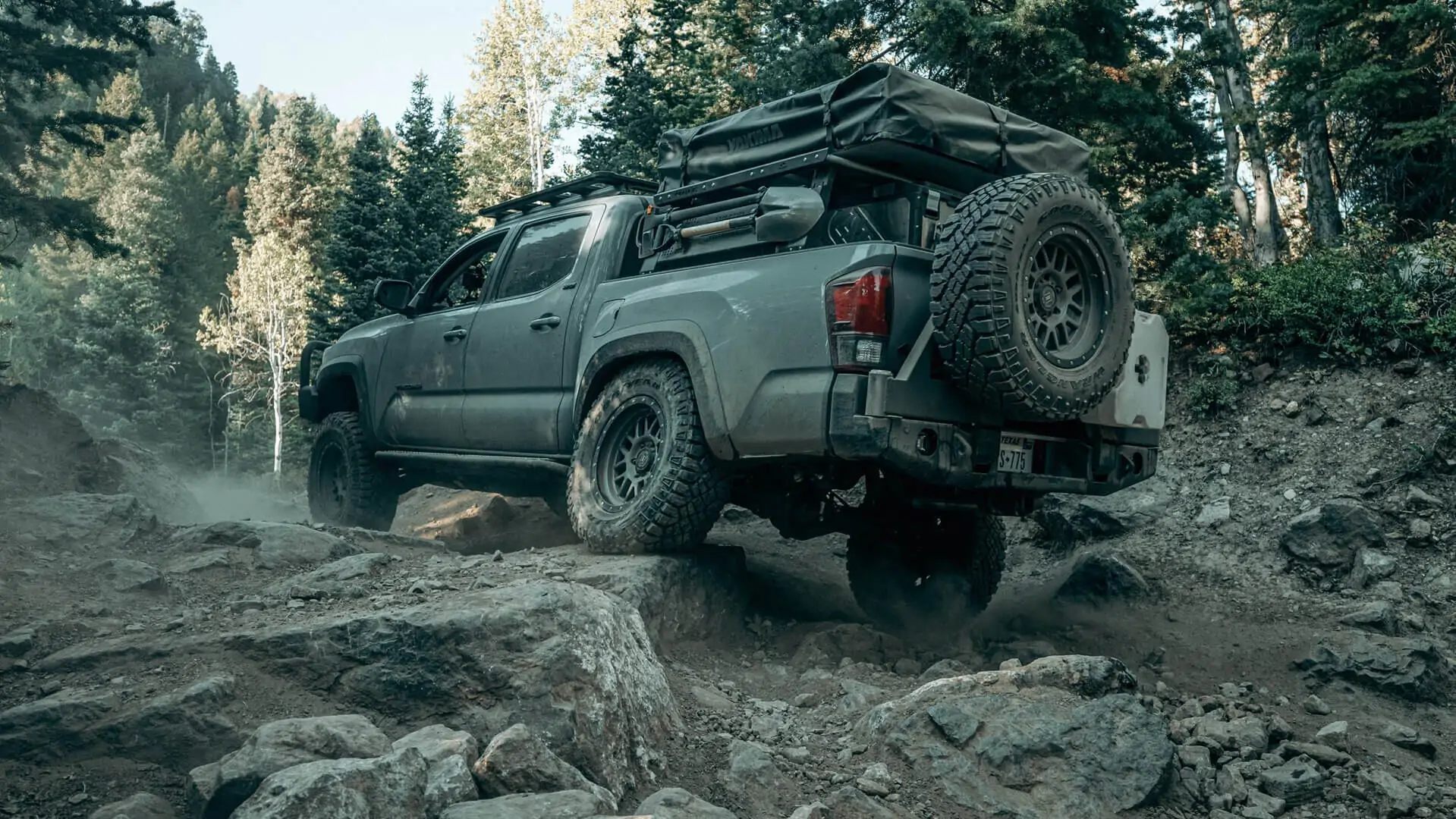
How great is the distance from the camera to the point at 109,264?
4166cm

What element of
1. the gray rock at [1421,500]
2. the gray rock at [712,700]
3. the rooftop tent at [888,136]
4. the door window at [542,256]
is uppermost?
the rooftop tent at [888,136]

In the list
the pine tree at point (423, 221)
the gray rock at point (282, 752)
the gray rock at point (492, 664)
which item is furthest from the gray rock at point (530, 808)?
the pine tree at point (423, 221)

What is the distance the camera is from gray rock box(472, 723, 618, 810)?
3.05 m

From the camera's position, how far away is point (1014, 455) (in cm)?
479

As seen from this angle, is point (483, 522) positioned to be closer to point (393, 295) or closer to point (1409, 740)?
point (393, 295)

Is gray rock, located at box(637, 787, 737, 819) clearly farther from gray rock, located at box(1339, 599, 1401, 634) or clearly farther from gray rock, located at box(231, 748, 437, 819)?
gray rock, located at box(1339, 599, 1401, 634)

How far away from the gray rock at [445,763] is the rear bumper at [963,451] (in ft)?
6.29

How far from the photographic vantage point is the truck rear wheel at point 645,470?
507 cm

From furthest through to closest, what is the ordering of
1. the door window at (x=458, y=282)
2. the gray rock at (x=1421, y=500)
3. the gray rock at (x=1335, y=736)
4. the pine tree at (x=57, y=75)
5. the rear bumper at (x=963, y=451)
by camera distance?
the pine tree at (x=57, y=75), the door window at (x=458, y=282), the gray rock at (x=1421, y=500), the rear bumper at (x=963, y=451), the gray rock at (x=1335, y=736)

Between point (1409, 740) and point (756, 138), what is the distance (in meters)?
3.88

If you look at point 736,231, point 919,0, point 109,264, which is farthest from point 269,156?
point 736,231

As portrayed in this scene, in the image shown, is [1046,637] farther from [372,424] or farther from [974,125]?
[372,424]

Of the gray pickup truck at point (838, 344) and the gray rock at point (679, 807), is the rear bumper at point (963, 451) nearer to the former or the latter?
the gray pickup truck at point (838, 344)

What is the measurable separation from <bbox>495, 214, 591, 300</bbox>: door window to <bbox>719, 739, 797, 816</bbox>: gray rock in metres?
3.50
